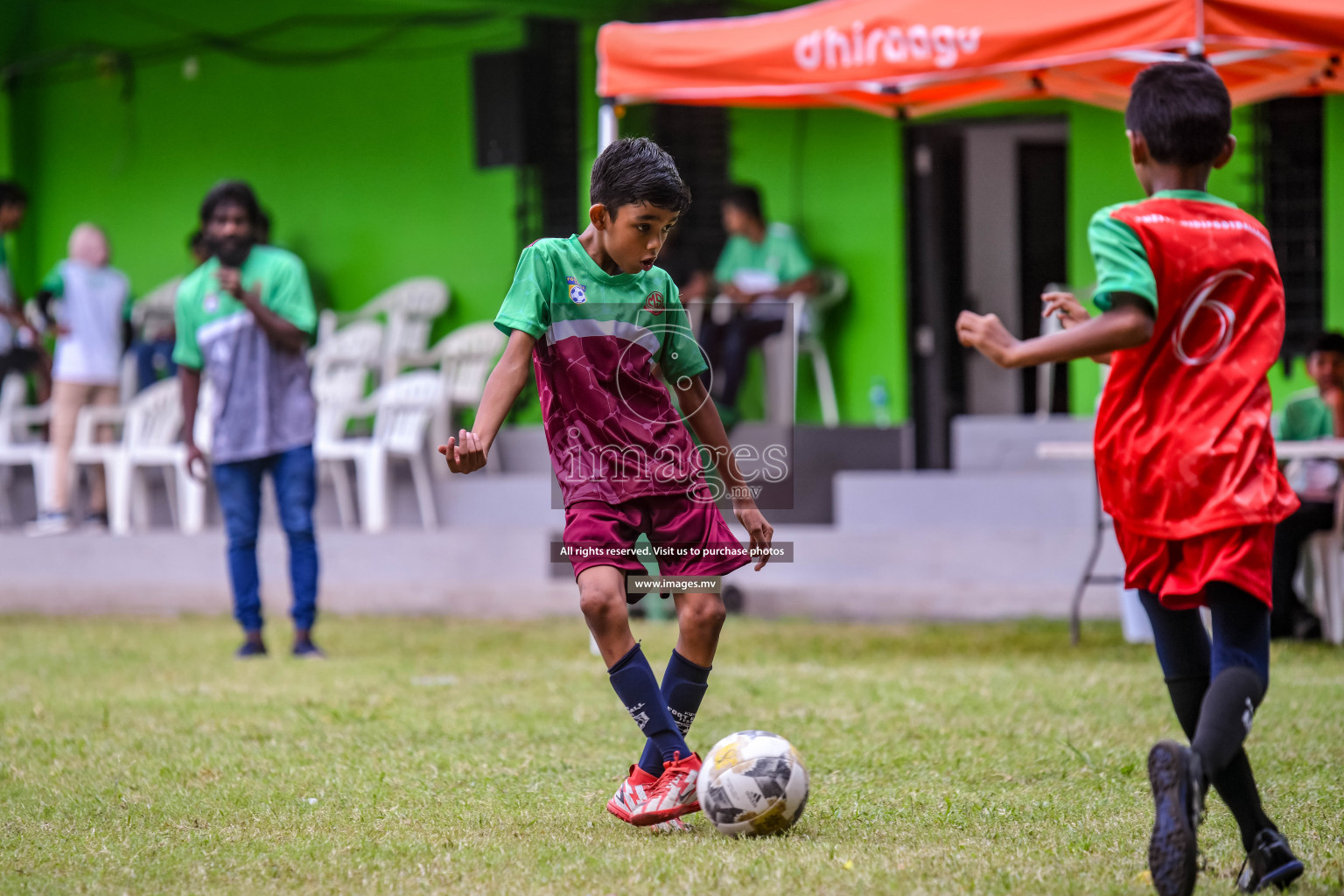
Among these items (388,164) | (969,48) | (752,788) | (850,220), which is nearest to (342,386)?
(388,164)

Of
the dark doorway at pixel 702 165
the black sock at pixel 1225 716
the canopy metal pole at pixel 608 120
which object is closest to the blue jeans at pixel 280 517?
the canopy metal pole at pixel 608 120

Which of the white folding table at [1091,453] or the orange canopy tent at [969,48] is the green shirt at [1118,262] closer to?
the white folding table at [1091,453]

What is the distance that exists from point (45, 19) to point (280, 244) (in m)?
3.15

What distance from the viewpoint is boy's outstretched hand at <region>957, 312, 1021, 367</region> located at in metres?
2.95

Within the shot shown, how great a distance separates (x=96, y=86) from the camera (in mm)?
14234

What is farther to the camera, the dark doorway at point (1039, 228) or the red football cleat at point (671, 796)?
the dark doorway at point (1039, 228)

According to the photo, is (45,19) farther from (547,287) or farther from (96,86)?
(547,287)

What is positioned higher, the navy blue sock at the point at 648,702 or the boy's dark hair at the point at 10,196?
the boy's dark hair at the point at 10,196

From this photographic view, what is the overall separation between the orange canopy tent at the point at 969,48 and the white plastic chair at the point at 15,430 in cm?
655

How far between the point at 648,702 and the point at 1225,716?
1.35 meters

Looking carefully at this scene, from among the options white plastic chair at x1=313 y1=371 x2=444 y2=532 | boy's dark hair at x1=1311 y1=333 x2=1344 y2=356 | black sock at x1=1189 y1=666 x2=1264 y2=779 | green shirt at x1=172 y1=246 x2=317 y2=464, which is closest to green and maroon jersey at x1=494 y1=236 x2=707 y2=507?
black sock at x1=1189 y1=666 x2=1264 y2=779

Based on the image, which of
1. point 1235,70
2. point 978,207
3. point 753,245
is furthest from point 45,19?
point 1235,70

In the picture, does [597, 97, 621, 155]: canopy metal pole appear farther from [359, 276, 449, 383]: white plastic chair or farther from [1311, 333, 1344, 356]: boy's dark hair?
[359, 276, 449, 383]: white plastic chair

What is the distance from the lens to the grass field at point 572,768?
3.30 meters
